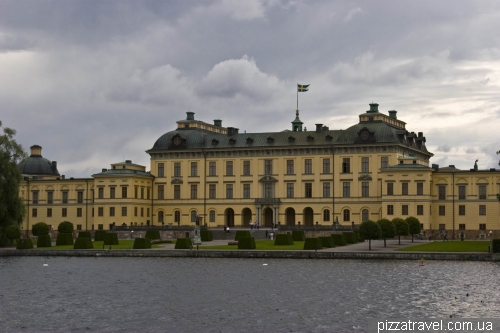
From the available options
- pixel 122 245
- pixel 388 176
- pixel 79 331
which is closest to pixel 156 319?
pixel 79 331

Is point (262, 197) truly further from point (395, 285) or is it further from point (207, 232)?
point (395, 285)

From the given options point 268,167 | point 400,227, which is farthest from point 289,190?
point 400,227

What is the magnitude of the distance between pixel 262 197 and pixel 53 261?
3927 cm

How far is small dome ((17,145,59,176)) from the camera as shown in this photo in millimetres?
118000

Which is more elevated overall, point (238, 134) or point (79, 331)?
point (238, 134)

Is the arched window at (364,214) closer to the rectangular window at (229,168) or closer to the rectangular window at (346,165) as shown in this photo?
the rectangular window at (346,165)

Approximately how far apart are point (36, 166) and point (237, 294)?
77165 mm

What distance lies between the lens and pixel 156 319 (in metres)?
39.2

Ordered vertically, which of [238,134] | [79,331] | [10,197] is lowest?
[79,331]

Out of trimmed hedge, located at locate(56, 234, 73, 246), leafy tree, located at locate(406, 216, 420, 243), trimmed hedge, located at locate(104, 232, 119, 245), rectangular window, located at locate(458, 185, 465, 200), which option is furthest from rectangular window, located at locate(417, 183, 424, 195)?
trimmed hedge, located at locate(56, 234, 73, 246)

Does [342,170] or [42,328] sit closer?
[42,328]

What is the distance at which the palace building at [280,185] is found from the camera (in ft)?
308

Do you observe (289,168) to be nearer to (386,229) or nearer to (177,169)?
(177,169)

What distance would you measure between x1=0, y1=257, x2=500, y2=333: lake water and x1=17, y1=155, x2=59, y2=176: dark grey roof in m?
53.2
